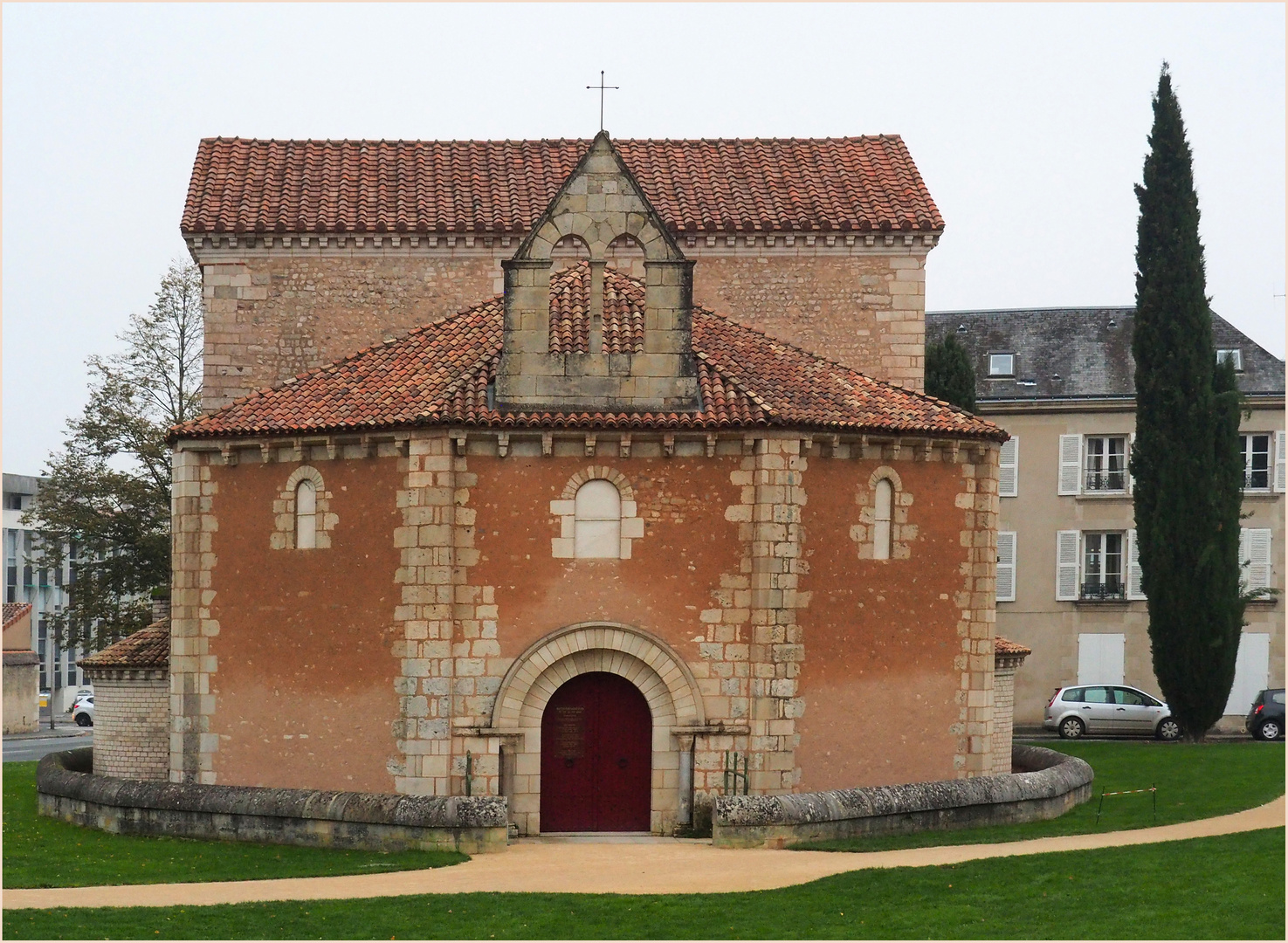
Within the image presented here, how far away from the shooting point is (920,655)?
83.4 feet

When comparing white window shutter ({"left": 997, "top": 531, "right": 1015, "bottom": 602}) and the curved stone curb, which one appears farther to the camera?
white window shutter ({"left": 997, "top": 531, "right": 1015, "bottom": 602})

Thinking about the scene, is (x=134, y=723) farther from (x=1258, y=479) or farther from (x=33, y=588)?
(x=33, y=588)

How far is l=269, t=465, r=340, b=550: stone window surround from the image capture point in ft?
81.3

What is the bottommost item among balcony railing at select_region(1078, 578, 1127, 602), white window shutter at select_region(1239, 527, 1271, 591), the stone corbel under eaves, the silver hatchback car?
the silver hatchback car

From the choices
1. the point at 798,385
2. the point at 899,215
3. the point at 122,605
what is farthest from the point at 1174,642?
the point at 122,605

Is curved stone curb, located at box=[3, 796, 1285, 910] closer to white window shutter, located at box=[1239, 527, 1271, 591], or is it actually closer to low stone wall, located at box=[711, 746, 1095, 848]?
low stone wall, located at box=[711, 746, 1095, 848]

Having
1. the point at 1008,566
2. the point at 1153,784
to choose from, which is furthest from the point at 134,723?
the point at 1008,566

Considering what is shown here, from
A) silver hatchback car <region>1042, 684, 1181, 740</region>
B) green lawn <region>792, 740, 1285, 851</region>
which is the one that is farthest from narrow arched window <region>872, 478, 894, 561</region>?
silver hatchback car <region>1042, 684, 1181, 740</region>

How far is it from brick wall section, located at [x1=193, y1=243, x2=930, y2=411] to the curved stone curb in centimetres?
1047

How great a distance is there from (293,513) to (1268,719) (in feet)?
88.5

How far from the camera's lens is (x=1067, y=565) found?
50094 millimetres

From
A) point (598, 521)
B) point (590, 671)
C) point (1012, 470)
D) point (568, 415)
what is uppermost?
point (1012, 470)

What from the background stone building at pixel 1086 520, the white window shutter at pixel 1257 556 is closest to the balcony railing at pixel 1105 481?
the background stone building at pixel 1086 520

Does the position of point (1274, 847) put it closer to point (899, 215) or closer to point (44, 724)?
point (899, 215)
